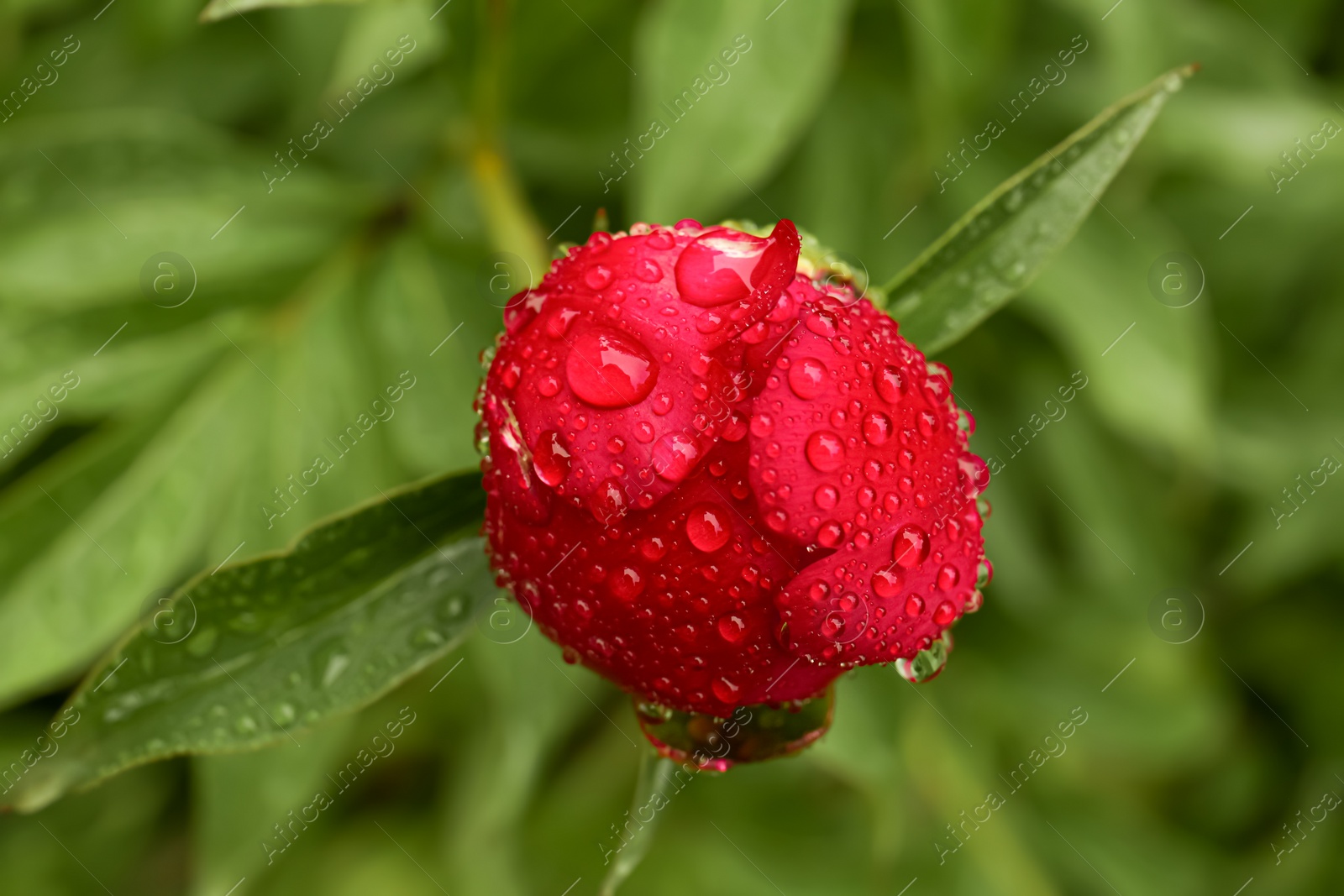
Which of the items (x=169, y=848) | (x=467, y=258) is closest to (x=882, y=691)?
(x=467, y=258)

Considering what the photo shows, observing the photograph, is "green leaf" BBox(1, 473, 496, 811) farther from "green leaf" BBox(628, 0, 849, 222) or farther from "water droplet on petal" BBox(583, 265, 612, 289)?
"green leaf" BBox(628, 0, 849, 222)

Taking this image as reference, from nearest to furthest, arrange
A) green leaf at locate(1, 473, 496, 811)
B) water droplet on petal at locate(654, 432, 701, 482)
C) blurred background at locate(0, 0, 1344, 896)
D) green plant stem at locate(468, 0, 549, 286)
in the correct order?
water droplet on petal at locate(654, 432, 701, 482), green leaf at locate(1, 473, 496, 811), green plant stem at locate(468, 0, 549, 286), blurred background at locate(0, 0, 1344, 896)

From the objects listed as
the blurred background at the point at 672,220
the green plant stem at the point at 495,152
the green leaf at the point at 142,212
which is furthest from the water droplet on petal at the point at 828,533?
the green leaf at the point at 142,212

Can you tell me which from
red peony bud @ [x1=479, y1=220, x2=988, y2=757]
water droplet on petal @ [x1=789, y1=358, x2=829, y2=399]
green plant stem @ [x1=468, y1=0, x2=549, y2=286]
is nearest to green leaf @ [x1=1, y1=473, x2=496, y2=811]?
red peony bud @ [x1=479, y1=220, x2=988, y2=757]

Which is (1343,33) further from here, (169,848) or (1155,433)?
(169,848)

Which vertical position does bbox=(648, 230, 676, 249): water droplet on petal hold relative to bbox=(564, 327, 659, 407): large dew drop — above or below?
above

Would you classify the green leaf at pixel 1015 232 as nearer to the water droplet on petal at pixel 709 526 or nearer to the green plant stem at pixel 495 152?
the water droplet on petal at pixel 709 526
